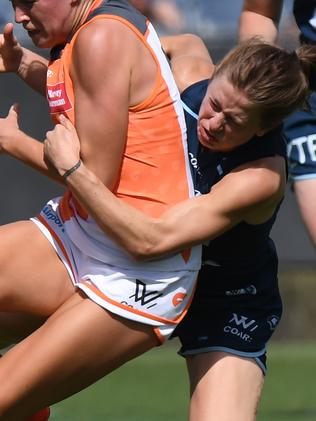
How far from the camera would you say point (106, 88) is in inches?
146

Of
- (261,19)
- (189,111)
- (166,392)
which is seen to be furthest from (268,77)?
(166,392)

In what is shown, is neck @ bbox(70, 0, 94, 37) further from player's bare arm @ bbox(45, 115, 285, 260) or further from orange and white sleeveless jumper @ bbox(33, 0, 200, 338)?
player's bare arm @ bbox(45, 115, 285, 260)

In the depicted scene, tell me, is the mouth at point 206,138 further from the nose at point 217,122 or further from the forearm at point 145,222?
the forearm at point 145,222

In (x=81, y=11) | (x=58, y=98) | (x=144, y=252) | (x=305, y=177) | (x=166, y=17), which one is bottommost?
(x=166, y=17)

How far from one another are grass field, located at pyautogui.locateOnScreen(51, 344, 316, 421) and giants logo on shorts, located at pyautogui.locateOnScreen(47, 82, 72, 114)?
2409 mm

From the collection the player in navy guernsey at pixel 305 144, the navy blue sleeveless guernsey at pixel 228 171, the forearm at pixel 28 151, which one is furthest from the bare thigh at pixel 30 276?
the player in navy guernsey at pixel 305 144

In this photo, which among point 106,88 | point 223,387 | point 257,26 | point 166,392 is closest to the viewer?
point 106,88

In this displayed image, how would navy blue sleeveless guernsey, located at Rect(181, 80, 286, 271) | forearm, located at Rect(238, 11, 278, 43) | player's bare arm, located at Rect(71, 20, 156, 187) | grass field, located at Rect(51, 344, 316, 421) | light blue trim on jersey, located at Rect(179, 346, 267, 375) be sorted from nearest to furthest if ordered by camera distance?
player's bare arm, located at Rect(71, 20, 156, 187)
navy blue sleeveless guernsey, located at Rect(181, 80, 286, 271)
light blue trim on jersey, located at Rect(179, 346, 267, 375)
forearm, located at Rect(238, 11, 278, 43)
grass field, located at Rect(51, 344, 316, 421)

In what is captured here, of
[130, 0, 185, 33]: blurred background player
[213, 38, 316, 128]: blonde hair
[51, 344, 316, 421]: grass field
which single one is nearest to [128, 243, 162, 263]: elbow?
[213, 38, 316, 128]: blonde hair

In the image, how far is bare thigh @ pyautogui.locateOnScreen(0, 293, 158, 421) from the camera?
379 cm

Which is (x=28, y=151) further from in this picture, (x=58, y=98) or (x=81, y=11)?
(x=81, y=11)

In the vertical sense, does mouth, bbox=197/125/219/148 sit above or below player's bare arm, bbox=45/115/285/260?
above

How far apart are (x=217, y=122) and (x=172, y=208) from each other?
31cm

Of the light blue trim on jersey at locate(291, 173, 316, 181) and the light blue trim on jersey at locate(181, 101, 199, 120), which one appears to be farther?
the light blue trim on jersey at locate(291, 173, 316, 181)
